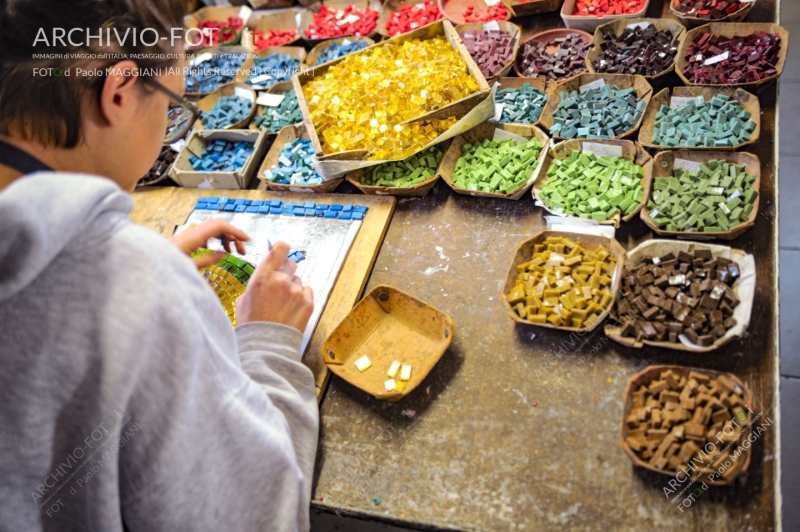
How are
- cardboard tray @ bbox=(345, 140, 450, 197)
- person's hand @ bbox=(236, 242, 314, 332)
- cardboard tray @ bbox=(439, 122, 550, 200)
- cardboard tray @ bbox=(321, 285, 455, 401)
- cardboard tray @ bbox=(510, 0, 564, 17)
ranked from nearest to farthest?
person's hand @ bbox=(236, 242, 314, 332)
cardboard tray @ bbox=(321, 285, 455, 401)
cardboard tray @ bbox=(439, 122, 550, 200)
cardboard tray @ bbox=(345, 140, 450, 197)
cardboard tray @ bbox=(510, 0, 564, 17)

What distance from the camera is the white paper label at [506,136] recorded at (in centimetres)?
247

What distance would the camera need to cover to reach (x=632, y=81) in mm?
2559

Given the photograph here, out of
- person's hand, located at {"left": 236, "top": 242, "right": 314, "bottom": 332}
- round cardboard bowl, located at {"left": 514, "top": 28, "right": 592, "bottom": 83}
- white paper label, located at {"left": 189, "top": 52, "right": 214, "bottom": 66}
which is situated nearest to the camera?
person's hand, located at {"left": 236, "top": 242, "right": 314, "bottom": 332}

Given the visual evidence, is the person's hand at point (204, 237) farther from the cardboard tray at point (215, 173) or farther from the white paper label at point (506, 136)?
the white paper label at point (506, 136)

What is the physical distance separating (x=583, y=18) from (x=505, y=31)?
0.41m

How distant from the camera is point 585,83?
265cm

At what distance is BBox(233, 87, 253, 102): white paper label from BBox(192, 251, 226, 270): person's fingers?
1485 mm

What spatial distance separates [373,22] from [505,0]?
824 mm

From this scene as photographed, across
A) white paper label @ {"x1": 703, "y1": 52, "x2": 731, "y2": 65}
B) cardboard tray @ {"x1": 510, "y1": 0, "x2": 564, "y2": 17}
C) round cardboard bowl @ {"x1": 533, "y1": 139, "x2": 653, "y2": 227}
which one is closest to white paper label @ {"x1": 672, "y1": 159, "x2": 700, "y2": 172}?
round cardboard bowl @ {"x1": 533, "y1": 139, "x2": 653, "y2": 227}

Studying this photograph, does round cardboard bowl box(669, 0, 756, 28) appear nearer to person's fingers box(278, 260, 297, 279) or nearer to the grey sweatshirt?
person's fingers box(278, 260, 297, 279)

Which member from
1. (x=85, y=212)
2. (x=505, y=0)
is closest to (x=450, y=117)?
(x=505, y=0)

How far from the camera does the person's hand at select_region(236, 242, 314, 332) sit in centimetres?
176

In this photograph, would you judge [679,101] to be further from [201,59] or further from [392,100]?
[201,59]

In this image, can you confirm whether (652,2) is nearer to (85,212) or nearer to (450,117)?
(450,117)
